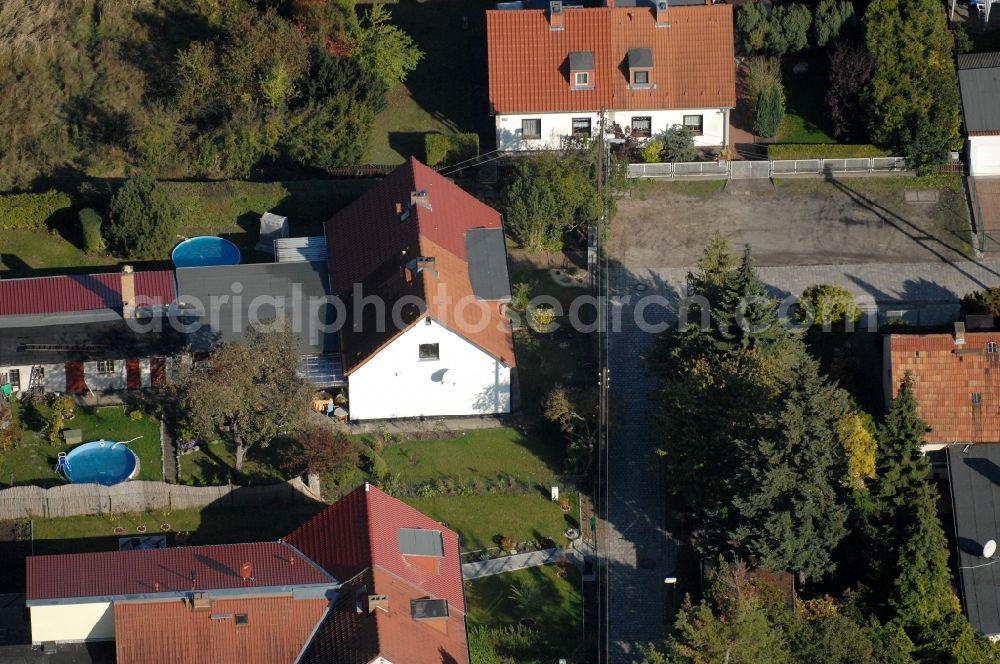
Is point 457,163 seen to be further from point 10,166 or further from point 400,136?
point 10,166

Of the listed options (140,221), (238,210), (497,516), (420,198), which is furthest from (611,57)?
(497,516)

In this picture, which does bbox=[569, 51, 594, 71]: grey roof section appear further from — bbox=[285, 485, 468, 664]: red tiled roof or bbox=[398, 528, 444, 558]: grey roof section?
bbox=[398, 528, 444, 558]: grey roof section

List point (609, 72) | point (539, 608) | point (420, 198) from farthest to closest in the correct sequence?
point (609, 72)
point (420, 198)
point (539, 608)

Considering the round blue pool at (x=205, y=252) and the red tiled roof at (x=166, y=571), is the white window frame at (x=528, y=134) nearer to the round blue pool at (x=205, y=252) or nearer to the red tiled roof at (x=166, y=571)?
the round blue pool at (x=205, y=252)

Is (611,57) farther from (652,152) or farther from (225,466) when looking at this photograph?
(225,466)

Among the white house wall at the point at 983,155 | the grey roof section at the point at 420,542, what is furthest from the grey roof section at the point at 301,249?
the white house wall at the point at 983,155

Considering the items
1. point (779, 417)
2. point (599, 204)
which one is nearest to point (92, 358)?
point (599, 204)
